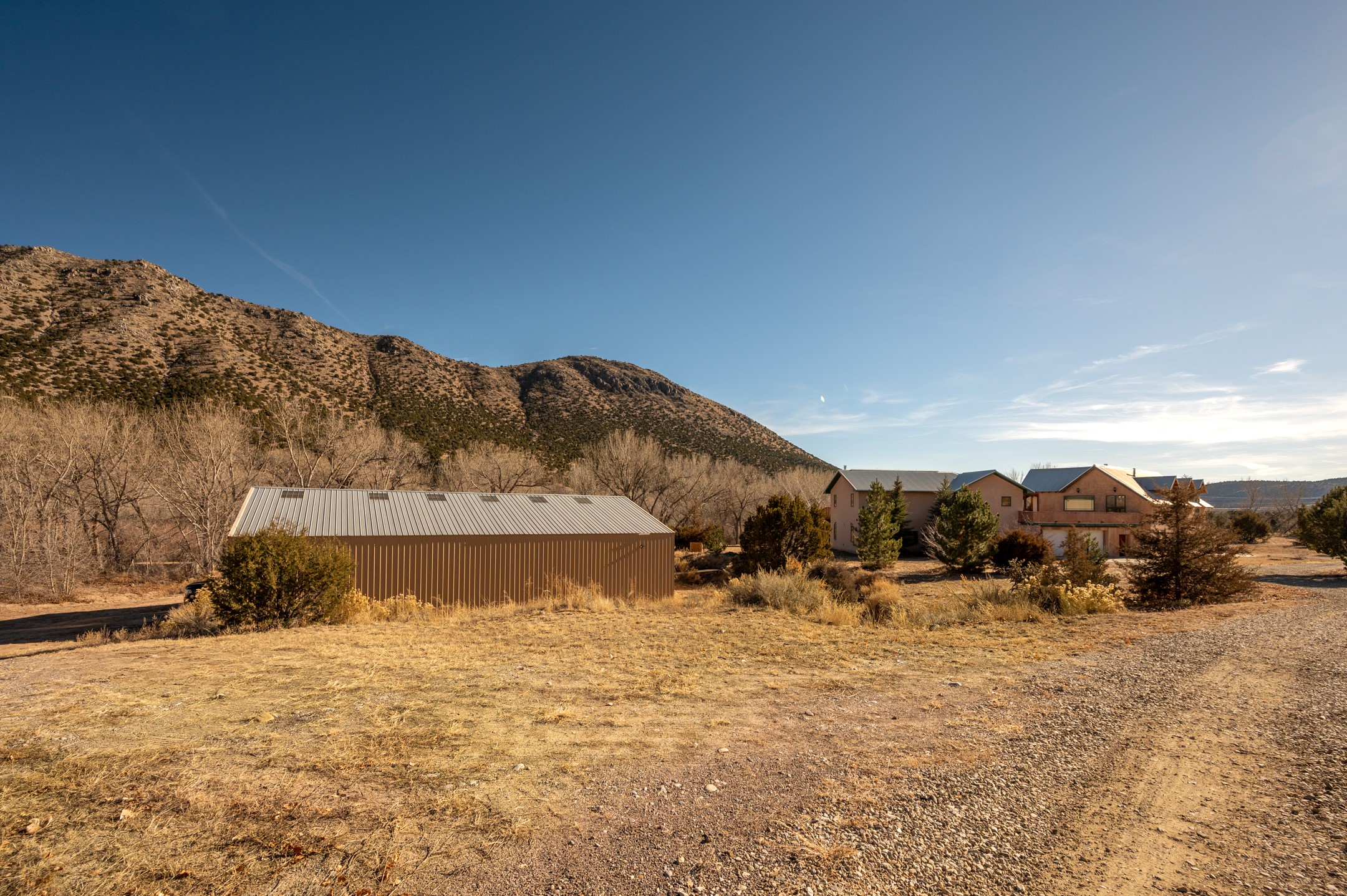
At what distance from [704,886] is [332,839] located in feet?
7.61

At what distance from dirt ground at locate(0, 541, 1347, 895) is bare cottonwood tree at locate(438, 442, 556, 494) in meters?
29.0

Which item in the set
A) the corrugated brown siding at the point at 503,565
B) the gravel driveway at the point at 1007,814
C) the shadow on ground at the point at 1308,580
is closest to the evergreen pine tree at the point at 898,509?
the shadow on ground at the point at 1308,580

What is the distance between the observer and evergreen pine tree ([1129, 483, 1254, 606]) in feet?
49.7

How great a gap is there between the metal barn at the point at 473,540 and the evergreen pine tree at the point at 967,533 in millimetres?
12891

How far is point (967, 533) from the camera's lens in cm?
2534

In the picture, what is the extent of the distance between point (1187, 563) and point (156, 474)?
38.5m

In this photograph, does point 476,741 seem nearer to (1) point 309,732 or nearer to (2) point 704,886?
(1) point 309,732

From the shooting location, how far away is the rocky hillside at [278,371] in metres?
34.2

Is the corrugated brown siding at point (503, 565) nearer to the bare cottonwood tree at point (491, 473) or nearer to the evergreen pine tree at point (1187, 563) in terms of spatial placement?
the evergreen pine tree at point (1187, 563)

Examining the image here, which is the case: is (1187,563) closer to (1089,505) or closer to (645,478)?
(1089,505)

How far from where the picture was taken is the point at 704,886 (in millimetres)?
3336

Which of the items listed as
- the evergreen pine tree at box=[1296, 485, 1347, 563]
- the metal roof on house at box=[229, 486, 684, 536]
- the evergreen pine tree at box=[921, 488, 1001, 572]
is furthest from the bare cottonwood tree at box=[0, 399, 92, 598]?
the evergreen pine tree at box=[1296, 485, 1347, 563]

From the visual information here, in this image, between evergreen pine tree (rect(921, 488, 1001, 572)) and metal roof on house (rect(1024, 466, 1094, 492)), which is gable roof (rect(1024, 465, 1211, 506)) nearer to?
metal roof on house (rect(1024, 466, 1094, 492))

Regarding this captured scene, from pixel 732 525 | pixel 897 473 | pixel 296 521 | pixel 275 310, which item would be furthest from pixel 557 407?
pixel 296 521
